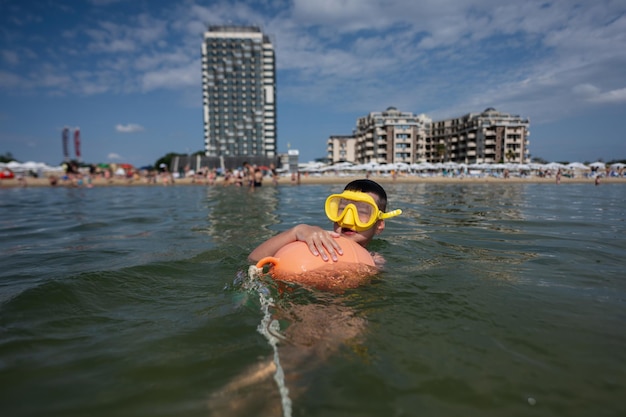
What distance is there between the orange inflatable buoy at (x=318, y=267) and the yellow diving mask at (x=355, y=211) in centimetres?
22

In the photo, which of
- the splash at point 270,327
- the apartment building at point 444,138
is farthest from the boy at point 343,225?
the apartment building at point 444,138

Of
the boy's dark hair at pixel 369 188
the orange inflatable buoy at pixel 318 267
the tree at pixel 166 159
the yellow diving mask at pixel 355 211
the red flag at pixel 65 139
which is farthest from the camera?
the tree at pixel 166 159

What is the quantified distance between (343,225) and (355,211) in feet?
0.61

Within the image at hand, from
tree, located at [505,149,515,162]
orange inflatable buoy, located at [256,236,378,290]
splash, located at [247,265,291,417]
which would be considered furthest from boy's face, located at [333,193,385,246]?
tree, located at [505,149,515,162]

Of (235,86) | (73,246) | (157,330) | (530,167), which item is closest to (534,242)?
(157,330)

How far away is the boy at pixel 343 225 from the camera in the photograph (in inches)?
110

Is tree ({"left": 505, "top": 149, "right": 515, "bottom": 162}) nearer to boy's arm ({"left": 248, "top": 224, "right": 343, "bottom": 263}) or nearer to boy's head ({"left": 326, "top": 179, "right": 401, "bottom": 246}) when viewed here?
boy's head ({"left": 326, "top": 179, "right": 401, "bottom": 246})

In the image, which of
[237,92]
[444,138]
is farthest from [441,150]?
[237,92]

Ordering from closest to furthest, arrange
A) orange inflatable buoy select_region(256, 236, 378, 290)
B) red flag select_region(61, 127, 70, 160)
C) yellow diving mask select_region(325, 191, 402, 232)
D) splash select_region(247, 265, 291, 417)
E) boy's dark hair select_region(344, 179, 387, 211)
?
1. splash select_region(247, 265, 291, 417)
2. orange inflatable buoy select_region(256, 236, 378, 290)
3. yellow diving mask select_region(325, 191, 402, 232)
4. boy's dark hair select_region(344, 179, 387, 211)
5. red flag select_region(61, 127, 70, 160)

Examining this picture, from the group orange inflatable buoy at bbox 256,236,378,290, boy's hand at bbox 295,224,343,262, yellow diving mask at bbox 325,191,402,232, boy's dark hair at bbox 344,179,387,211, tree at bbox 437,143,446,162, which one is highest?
tree at bbox 437,143,446,162

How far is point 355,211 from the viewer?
3.05 meters

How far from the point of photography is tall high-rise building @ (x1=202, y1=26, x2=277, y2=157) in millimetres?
96188

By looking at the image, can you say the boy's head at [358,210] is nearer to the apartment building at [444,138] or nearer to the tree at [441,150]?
the apartment building at [444,138]

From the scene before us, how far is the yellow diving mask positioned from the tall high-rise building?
9720 cm
